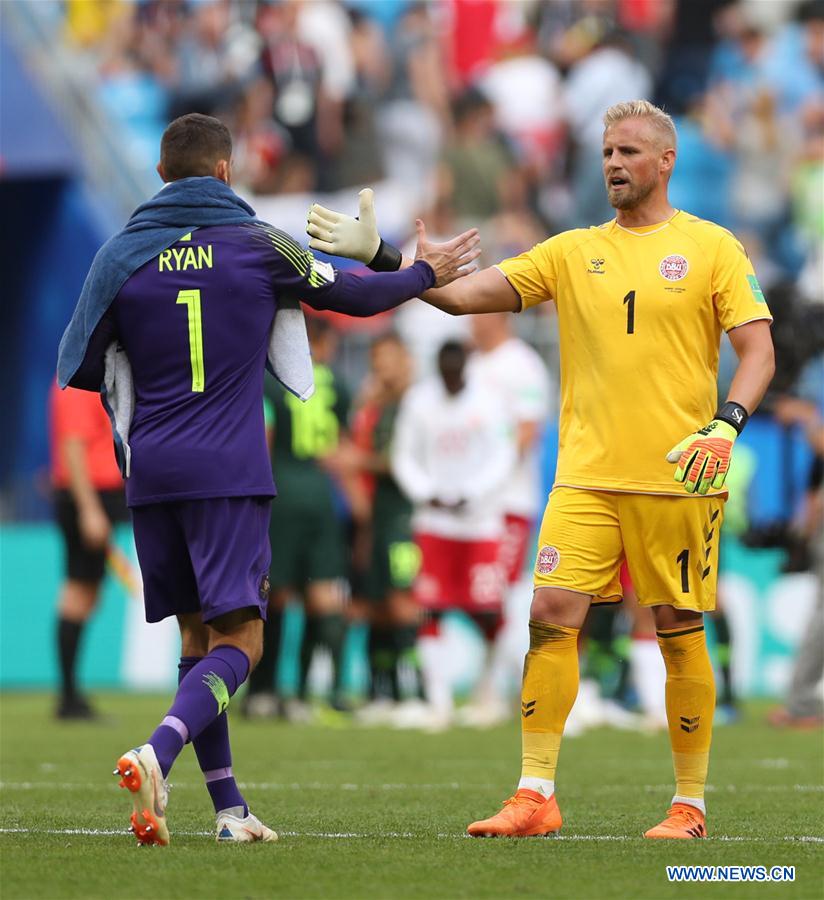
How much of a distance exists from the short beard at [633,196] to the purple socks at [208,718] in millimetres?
2014

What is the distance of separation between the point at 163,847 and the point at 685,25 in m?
17.8

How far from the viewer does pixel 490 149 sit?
65.0 feet

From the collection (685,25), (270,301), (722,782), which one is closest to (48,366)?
(685,25)

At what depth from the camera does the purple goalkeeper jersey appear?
19.3ft

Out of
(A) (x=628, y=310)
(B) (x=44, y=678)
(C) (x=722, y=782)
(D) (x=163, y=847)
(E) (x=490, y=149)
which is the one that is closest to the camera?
(D) (x=163, y=847)

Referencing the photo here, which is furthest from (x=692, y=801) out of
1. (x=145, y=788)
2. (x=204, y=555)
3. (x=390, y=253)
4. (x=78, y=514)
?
(x=78, y=514)

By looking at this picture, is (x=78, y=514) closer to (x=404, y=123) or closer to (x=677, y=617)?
(x=677, y=617)

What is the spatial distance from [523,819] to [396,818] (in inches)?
30.9

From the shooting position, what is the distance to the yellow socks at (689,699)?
20.9ft

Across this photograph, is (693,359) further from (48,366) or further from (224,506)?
(48,366)

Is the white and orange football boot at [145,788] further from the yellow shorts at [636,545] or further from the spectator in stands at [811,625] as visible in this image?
the spectator in stands at [811,625]

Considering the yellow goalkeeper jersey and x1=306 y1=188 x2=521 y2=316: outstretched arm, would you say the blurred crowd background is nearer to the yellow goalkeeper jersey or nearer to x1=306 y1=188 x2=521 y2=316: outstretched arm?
x1=306 y1=188 x2=521 y2=316: outstretched arm

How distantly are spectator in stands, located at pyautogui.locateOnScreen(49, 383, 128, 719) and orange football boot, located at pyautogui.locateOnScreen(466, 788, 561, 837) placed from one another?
244 inches

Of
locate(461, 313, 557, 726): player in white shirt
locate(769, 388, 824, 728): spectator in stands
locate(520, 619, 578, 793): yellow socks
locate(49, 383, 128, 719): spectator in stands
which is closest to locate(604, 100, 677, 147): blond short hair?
locate(520, 619, 578, 793): yellow socks
